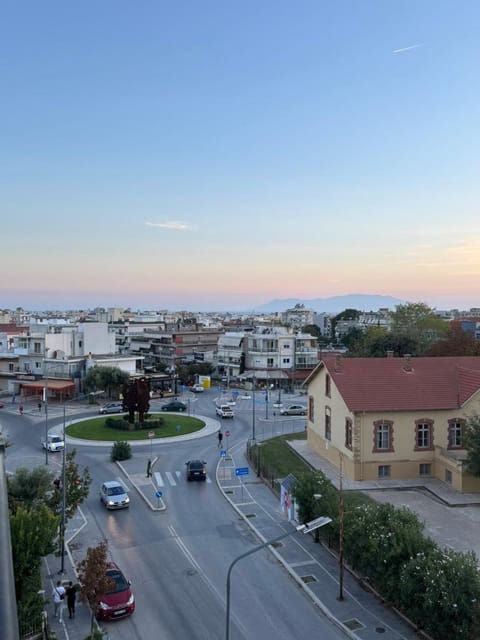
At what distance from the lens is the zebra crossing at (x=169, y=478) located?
35750 mm

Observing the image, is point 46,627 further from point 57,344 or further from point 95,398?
point 57,344

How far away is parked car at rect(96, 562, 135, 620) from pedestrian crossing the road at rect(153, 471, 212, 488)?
15180mm

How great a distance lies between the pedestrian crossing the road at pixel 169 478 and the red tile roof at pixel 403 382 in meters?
11.5

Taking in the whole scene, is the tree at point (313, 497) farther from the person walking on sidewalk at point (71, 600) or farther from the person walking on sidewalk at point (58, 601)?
the person walking on sidewalk at point (58, 601)

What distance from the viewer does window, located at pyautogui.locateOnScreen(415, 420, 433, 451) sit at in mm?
35969

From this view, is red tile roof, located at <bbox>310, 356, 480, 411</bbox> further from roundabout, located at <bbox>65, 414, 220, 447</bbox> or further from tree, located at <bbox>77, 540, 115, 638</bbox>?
tree, located at <bbox>77, 540, 115, 638</bbox>

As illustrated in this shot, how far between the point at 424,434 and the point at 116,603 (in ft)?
76.9

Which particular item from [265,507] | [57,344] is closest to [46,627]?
[265,507]

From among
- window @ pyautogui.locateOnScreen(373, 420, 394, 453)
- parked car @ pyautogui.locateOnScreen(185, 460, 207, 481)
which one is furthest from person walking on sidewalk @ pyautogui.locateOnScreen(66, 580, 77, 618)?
window @ pyautogui.locateOnScreen(373, 420, 394, 453)

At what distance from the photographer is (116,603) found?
19.5m

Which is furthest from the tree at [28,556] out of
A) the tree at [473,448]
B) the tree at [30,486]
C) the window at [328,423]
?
the window at [328,423]

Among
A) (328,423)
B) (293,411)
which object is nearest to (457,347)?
(293,411)

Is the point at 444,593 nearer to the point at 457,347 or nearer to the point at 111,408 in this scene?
the point at 111,408

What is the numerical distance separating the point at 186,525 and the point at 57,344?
185 ft
